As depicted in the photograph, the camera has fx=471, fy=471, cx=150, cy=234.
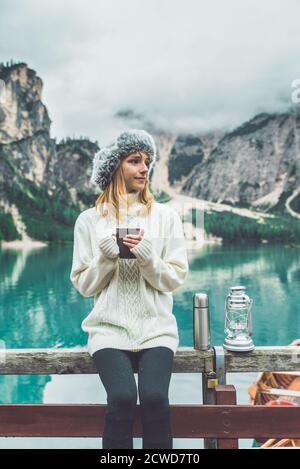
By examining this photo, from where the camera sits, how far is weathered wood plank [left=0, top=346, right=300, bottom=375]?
5.99 ft

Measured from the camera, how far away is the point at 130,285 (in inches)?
72.2

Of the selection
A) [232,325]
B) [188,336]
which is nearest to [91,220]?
[232,325]

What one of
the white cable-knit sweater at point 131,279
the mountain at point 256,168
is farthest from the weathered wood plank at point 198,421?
the mountain at point 256,168

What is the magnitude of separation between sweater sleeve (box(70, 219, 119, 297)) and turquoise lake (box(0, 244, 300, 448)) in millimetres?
852

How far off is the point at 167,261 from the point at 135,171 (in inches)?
16.1

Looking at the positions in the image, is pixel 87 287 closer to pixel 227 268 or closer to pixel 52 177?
pixel 227 268

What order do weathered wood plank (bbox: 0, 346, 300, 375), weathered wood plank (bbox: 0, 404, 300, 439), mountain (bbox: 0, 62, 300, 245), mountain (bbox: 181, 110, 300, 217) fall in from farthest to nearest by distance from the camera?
mountain (bbox: 181, 110, 300, 217), mountain (bbox: 0, 62, 300, 245), weathered wood plank (bbox: 0, 346, 300, 375), weathered wood plank (bbox: 0, 404, 300, 439)

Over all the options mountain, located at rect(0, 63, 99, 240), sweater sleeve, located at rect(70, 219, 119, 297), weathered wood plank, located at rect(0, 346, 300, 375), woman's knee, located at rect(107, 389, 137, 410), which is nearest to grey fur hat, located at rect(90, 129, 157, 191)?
sweater sleeve, located at rect(70, 219, 119, 297)

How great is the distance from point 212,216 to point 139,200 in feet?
268

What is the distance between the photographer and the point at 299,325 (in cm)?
2634

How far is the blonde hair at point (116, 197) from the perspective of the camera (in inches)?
77.5

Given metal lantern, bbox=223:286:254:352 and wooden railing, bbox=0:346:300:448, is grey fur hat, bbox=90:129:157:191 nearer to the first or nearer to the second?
metal lantern, bbox=223:286:254:352

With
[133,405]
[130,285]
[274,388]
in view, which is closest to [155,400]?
[133,405]

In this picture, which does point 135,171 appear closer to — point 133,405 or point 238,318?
point 238,318
